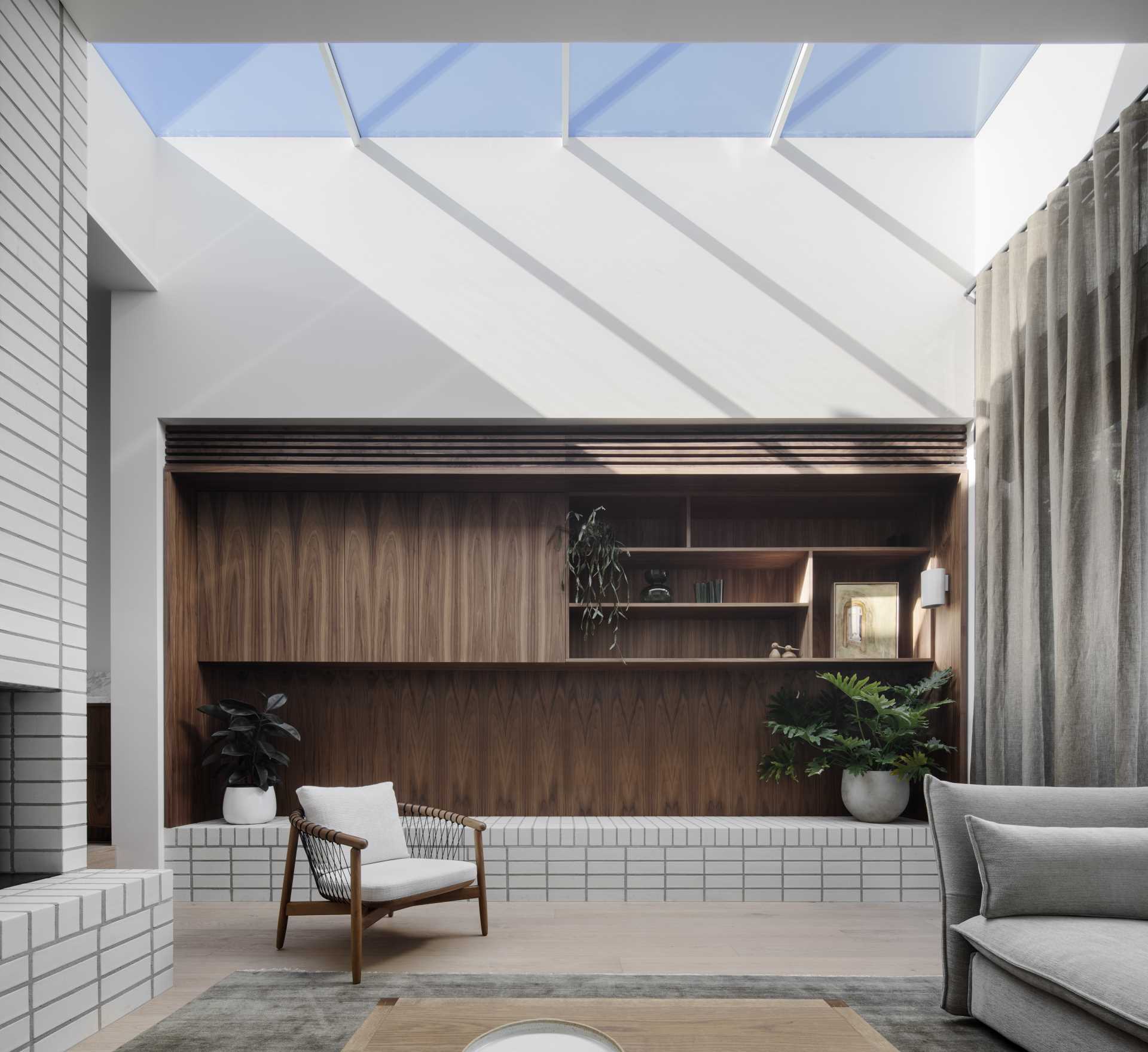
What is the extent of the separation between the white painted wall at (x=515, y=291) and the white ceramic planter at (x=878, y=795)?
188 centimetres

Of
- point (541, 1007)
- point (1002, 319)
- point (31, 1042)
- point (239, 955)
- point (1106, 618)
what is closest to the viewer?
point (541, 1007)

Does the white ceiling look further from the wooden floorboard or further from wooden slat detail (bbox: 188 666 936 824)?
the wooden floorboard

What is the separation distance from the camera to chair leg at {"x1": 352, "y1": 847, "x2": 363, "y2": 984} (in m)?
3.64

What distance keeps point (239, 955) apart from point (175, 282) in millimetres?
3266

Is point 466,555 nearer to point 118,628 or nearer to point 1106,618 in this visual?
point 118,628

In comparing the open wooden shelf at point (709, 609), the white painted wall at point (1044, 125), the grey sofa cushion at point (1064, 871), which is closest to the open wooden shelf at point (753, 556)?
the open wooden shelf at point (709, 609)

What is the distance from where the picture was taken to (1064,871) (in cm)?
296

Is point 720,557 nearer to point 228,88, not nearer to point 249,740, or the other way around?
point 249,740

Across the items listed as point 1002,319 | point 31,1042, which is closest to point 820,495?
point 1002,319

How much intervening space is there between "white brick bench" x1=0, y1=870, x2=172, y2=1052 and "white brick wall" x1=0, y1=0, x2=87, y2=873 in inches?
11.8

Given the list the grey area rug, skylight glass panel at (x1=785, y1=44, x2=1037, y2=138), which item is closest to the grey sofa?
the grey area rug

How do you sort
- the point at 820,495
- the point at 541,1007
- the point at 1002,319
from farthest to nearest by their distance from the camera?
the point at 820,495 < the point at 1002,319 < the point at 541,1007

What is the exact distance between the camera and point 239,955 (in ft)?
13.3

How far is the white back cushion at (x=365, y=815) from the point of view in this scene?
423 cm
